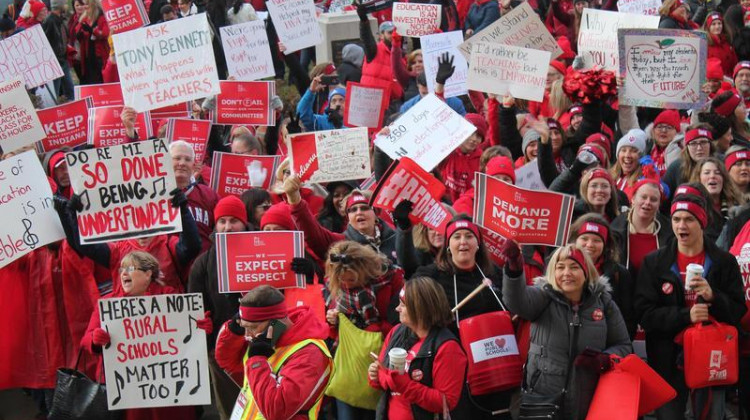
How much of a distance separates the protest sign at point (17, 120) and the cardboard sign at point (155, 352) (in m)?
3.62

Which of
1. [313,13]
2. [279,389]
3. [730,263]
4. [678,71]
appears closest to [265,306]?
[279,389]

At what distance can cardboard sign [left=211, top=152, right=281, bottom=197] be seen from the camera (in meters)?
10.1

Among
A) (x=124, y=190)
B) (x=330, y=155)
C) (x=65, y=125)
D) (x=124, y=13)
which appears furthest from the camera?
(x=124, y=13)

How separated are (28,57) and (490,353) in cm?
747

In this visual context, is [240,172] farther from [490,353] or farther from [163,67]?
[490,353]

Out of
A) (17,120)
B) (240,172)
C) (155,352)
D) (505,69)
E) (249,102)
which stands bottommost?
(155,352)

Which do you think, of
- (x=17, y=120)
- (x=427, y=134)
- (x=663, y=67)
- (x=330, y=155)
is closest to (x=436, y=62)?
(x=663, y=67)

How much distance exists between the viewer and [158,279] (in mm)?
7855

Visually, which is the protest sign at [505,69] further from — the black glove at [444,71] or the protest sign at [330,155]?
the protest sign at [330,155]

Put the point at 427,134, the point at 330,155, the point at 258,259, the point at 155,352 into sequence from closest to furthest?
the point at 155,352 → the point at 258,259 → the point at 427,134 → the point at 330,155

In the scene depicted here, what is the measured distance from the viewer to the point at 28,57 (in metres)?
12.7

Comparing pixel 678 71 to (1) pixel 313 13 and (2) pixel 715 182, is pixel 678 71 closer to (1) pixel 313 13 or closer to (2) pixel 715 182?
(2) pixel 715 182

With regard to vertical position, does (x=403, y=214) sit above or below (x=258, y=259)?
above

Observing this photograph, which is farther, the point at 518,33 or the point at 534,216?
the point at 518,33
